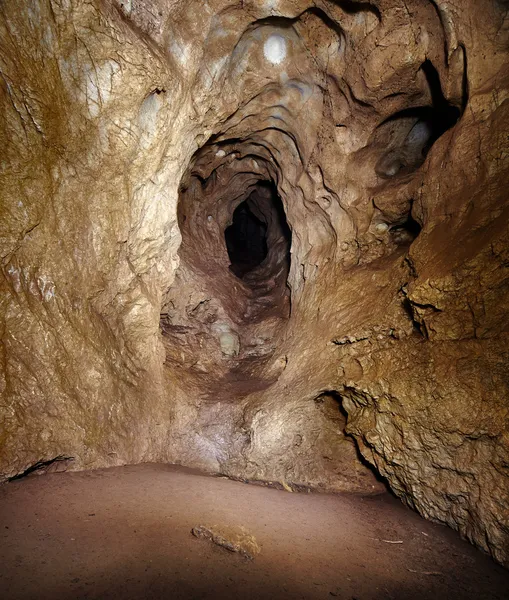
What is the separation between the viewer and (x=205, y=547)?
2.82 m

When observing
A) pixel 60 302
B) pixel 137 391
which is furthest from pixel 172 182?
pixel 137 391

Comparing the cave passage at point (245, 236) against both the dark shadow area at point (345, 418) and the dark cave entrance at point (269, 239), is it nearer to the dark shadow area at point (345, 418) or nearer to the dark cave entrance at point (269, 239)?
the dark cave entrance at point (269, 239)

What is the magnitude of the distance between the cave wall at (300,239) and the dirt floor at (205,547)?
0.47 metres

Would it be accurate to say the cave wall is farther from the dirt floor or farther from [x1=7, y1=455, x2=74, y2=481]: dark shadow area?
the dirt floor

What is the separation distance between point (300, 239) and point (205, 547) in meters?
5.79

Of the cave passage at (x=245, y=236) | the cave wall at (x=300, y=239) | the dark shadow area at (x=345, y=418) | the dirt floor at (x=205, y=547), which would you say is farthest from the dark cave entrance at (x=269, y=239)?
the dirt floor at (x=205, y=547)

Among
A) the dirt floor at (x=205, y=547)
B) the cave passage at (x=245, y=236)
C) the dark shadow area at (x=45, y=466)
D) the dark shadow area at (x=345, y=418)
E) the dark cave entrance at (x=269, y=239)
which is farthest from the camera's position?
the cave passage at (x=245, y=236)

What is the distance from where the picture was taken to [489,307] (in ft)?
12.4

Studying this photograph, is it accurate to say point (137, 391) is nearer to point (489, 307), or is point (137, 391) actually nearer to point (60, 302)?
point (60, 302)

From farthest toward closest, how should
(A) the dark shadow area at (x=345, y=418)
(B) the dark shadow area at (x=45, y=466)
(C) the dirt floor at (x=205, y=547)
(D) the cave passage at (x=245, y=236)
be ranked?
(D) the cave passage at (x=245, y=236) < (A) the dark shadow area at (x=345, y=418) < (B) the dark shadow area at (x=45, y=466) < (C) the dirt floor at (x=205, y=547)

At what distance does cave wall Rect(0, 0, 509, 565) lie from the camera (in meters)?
3.82

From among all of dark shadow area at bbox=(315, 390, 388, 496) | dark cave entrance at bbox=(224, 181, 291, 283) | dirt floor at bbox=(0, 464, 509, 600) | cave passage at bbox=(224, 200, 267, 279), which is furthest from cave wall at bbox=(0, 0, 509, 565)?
cave passage at bbox=(224, 200, 267, 279)

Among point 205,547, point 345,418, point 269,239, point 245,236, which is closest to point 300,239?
point 345,418

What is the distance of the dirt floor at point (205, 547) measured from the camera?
234 cm
